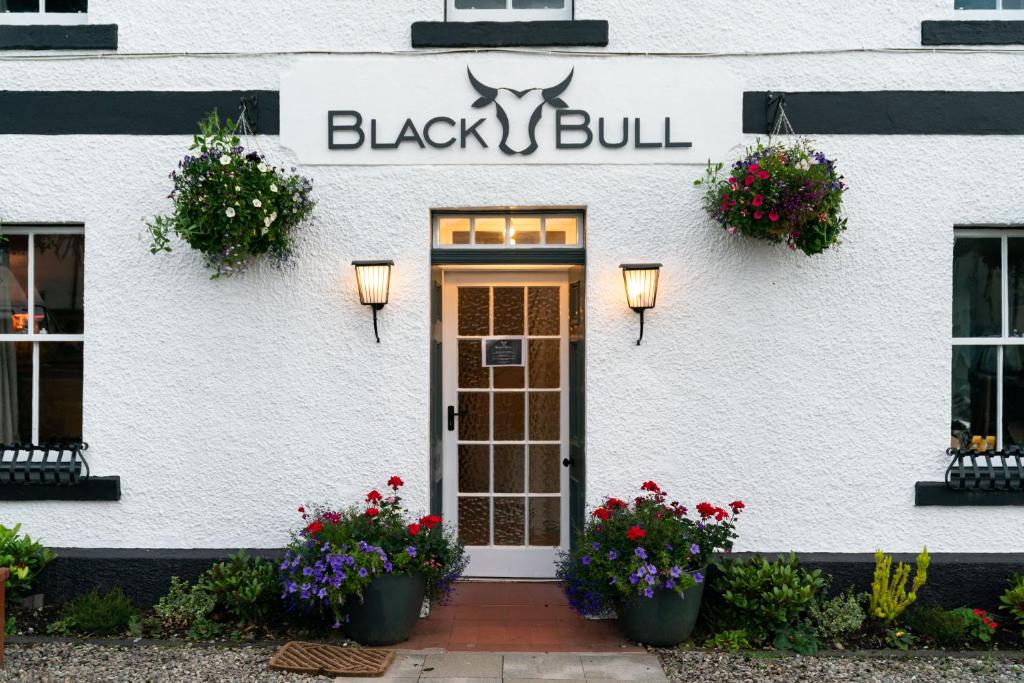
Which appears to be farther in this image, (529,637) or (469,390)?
(469,390)

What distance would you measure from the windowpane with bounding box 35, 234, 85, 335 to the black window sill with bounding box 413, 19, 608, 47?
2824mm

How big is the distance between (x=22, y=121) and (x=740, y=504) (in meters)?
5.48

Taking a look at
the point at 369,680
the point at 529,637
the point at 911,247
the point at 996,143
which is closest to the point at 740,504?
the point at 529,637

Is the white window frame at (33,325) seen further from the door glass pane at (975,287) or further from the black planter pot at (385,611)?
the door glass pane at (975,287)

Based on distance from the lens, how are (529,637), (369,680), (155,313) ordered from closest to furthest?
(369,680) < (529,637) < (155,313)

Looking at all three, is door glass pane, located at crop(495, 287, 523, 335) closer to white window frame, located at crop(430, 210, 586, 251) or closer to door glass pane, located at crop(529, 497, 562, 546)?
white window frame, located at crop(430, 210, 586, 251)

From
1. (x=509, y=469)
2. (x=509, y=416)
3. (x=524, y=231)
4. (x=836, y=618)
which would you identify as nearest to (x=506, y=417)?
(x=509, y=416)

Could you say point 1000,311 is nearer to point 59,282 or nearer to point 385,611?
point 385,611

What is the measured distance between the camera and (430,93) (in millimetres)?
5789

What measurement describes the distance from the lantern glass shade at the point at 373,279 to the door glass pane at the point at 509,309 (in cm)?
109

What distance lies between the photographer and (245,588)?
5355mm


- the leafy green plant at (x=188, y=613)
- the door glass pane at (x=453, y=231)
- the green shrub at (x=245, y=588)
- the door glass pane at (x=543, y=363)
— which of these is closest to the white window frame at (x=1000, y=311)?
the door glass pane at (x=543, y=363)

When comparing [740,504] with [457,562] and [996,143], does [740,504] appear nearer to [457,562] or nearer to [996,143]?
[457,562]

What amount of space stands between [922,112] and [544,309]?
293 centimetres
